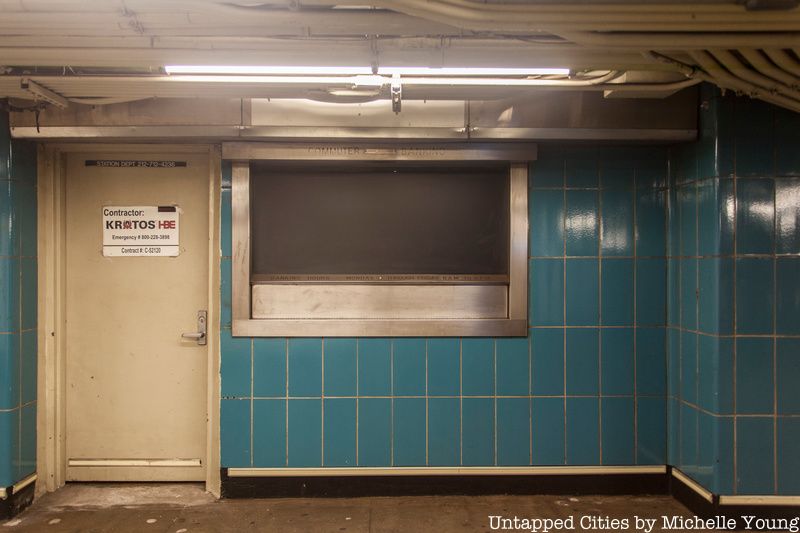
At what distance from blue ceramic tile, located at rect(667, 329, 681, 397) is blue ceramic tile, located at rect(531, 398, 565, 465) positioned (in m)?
0.74

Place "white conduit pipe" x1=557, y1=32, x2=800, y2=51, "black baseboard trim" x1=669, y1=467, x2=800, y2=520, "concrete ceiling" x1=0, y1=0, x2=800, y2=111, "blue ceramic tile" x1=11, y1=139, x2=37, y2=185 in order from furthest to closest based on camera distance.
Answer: "blue ceramic tile" x1=11, y1=139, x2=37, y2=185
"black baseboard trim" x1=669, y1=467, x2=800, y2=520
"white conduit pipe" x1=557, y1=32, x2=800, y2=51
"concrete ceiling" x1=0, y1=0, x2=800, y2=111

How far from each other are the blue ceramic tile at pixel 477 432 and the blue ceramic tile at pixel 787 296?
179 cm

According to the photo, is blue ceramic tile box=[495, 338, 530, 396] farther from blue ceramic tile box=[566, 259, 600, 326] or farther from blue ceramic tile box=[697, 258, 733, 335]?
blue ceramic tile box=[697, 258, 733, 335]

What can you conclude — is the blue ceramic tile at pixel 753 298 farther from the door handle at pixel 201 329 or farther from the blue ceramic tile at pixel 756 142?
the door handle at pixel 201 329

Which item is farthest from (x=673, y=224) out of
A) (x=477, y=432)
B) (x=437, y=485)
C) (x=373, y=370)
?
(x=437, y=485)

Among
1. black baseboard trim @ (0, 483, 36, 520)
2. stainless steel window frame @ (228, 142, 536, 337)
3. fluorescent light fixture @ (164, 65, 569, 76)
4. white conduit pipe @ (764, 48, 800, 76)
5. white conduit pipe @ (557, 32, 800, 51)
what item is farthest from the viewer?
stainless steel window frame @ (228, 142, 536, 337)

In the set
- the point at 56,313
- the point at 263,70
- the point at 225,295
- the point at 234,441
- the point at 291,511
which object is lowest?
the point at 291,511

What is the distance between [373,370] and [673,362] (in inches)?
79.2

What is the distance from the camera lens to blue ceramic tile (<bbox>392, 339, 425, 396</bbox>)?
3527 millimetres

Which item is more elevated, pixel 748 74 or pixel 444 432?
pixel 748 74

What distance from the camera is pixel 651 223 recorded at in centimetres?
358

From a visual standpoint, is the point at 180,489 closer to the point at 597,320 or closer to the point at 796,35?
the point at 597,320

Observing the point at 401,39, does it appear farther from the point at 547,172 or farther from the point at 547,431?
the point at 547,431

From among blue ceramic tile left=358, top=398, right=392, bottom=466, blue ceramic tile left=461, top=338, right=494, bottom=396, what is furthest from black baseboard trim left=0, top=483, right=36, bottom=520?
blue ceramic tile left=461, top=338, right=494, bottom=396
